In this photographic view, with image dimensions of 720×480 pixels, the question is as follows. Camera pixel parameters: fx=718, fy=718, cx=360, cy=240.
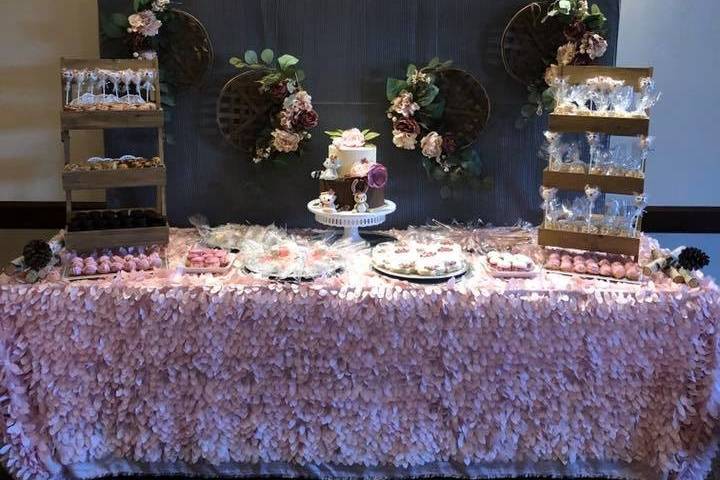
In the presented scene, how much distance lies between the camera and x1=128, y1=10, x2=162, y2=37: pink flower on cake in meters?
2.46

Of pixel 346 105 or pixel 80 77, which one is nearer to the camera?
pixel 80 77

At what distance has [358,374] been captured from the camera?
215cm

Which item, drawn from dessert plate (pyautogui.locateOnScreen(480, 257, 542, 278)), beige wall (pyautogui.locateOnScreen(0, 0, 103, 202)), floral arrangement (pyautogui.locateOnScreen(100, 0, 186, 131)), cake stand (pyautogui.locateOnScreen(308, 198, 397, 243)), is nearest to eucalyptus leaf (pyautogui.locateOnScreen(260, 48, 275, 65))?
floral arrangement (pyautogui.locateOnScreen(100, 0, 186, 131))

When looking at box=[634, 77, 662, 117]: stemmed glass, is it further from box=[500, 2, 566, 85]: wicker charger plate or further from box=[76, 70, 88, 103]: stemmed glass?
box=[76, 70, 88, 103]: stemmed glass

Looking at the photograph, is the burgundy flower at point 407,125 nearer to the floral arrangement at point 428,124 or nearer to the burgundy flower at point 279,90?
the floral arrangement at point 428,124

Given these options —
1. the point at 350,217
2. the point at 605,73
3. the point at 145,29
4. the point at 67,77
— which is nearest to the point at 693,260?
the point at 605,73

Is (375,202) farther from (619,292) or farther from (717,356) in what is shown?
(717,356)

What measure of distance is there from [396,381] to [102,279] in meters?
0.94

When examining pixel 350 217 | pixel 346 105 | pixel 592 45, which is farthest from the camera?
pixel 346 105

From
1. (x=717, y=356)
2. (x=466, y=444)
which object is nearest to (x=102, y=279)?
(x=466, y=444)

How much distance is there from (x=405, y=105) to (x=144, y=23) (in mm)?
943

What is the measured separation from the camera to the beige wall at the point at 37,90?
2701 mm

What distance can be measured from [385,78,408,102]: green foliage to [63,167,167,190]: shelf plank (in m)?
0.84

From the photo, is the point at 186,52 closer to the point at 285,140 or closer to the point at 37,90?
the point at 285,140
